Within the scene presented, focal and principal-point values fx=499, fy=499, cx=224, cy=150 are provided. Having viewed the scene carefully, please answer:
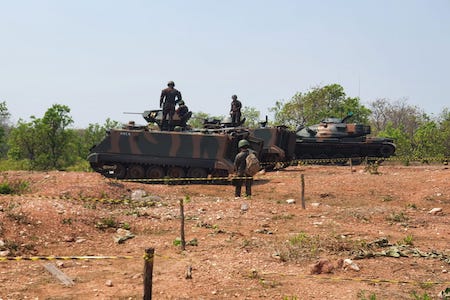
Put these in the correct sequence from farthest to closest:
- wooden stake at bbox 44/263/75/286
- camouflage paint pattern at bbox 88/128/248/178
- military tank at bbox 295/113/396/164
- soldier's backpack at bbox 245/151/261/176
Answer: military tank at bbox 295/113/396/164 → camouflage paint pattern at bbox 88/128/248/178 → soldier's backpack at bbox 245/151/261/176 → wooden stake at bbox 44/263/75/286

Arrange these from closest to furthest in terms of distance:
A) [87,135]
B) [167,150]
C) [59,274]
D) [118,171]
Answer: [59,274], [167,150], [118,171], [87,135]

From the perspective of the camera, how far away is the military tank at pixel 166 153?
17.2 metres

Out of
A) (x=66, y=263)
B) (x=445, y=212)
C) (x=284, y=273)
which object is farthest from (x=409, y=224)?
(x=66, y=263)

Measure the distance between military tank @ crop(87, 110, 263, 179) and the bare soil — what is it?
388 cm

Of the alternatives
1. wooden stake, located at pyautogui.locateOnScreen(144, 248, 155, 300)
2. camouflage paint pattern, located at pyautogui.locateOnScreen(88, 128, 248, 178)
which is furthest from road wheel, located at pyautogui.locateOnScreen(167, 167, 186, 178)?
wooden stake, located at pyautogui.locateOnScreen(144, 248, 155, 300)

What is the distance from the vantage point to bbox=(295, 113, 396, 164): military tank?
2520 cm

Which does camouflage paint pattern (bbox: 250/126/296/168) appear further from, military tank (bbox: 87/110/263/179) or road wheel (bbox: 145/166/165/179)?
road wheel (bbox: 145/166/165/179)

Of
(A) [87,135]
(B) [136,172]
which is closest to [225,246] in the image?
(B) [136,172]

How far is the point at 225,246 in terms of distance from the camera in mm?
8000

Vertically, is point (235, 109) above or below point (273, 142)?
above

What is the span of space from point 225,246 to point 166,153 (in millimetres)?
10026

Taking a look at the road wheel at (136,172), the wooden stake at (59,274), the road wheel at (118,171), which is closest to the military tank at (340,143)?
the road wheel at (136,172)

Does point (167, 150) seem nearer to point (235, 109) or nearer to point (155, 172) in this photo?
point (155, 172)

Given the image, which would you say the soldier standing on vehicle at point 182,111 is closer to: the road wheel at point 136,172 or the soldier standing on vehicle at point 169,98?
the soldier standing on vehicle at point 169,98
